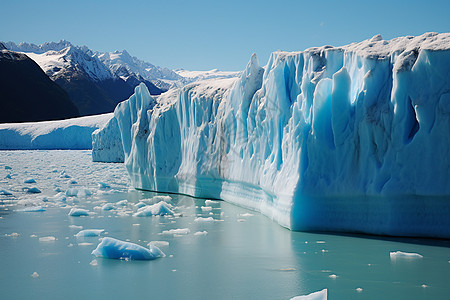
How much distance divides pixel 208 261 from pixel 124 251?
761mm

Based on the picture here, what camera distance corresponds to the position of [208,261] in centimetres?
435

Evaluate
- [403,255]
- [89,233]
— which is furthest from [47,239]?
[403,255]

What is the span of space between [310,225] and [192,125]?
14.6ft

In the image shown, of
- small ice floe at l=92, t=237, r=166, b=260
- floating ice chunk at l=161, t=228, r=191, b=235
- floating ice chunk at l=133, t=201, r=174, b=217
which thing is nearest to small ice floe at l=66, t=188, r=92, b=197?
floating ice chunk at l=133, t=201, r=174, b=217

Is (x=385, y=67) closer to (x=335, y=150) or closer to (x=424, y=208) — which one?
(x=335, y=150)

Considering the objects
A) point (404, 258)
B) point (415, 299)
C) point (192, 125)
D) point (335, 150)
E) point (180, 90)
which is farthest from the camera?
point (180, 90)

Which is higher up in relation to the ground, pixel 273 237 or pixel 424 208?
pixel 424 208

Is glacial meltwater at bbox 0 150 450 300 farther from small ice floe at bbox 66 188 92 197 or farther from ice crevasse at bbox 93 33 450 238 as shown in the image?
small ice floe at bbox 66 188 92 197

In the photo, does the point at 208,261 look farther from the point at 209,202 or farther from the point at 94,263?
the point at 209,202

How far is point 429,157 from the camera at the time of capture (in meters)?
4.80

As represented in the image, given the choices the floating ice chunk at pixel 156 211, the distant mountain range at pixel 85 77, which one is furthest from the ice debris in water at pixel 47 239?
the distant mountain range at pixel 85 77

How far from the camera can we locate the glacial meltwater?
11.3 ft

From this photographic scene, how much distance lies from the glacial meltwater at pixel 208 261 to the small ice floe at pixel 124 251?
5cm

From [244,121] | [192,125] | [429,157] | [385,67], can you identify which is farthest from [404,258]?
[192,125]
